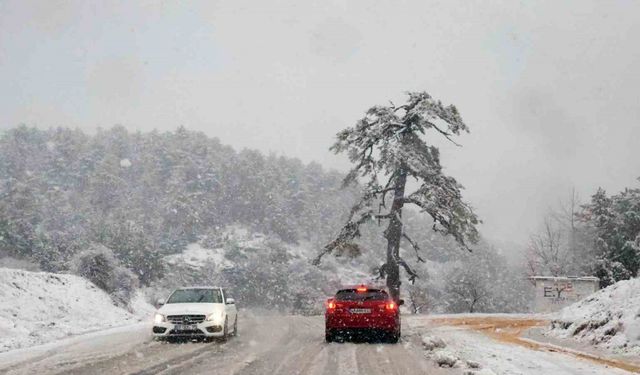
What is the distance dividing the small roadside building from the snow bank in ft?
54.8

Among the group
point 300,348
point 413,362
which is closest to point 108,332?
point 300,348

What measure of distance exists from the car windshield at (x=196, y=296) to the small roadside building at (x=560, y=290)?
22356mm

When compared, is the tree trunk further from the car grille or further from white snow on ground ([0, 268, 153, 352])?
the car grille

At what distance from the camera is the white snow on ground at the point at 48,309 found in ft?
50.9

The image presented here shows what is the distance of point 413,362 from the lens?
11.8 metres

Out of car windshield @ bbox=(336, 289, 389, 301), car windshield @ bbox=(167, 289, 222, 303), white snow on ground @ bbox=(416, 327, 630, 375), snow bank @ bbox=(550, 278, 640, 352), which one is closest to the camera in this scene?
white snow on ground @ bbox=(416, 327, 630, 375)

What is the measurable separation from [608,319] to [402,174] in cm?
1749

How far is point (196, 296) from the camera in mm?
16938

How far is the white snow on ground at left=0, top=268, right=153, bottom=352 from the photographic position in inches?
611

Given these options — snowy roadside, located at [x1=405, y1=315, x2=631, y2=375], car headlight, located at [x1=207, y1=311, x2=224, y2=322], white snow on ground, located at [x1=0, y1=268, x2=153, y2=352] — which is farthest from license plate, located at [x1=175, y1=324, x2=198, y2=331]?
snowy roadside, located at [x1=405, y1=315, x2=631, y2=375]

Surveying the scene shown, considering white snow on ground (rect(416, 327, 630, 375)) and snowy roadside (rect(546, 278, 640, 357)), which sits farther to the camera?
snowy roadside (rect(546, 278, 640, 357))

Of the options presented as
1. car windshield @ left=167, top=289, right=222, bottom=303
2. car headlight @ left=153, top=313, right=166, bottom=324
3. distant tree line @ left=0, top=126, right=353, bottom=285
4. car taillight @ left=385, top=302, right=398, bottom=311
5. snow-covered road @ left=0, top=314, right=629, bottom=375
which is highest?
distant tree line @ left=0, top=126, right=353, bottom=285

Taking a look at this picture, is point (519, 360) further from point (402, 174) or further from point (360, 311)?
point (402, 174)

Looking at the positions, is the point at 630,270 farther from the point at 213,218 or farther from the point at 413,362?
the point at 213,218
